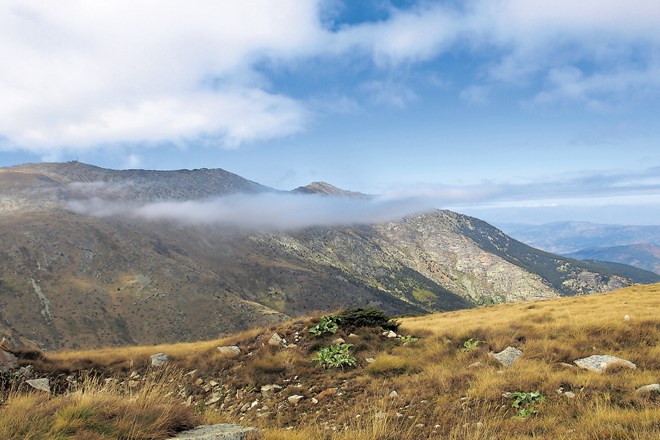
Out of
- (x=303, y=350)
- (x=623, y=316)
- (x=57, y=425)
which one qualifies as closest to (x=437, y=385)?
(x=303, y=350)

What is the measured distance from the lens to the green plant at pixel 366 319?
16.1m

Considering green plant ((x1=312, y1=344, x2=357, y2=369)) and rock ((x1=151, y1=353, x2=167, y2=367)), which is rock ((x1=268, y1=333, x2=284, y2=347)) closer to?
green plant ((x1=312, y1=344, x2=357, y2=369))

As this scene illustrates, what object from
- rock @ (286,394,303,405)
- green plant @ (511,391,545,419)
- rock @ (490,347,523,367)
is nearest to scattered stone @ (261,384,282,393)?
rock @ (286,394,303,405)

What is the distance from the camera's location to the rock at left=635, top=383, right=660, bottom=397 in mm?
7783

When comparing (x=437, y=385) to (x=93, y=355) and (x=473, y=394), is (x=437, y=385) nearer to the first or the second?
(x=473, y=394)

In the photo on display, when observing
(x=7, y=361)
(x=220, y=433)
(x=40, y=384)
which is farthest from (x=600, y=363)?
(x=7, y=361)

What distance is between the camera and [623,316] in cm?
1494

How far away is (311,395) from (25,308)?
231630 millimetres

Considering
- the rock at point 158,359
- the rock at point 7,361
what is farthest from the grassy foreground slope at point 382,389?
the rock at point 7,361

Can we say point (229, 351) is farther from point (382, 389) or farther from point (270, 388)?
point (382, 389)

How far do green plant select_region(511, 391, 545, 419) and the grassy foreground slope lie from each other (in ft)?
0.13

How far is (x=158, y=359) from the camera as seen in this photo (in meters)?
15.1

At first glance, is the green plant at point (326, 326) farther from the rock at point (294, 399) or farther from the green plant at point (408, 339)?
the rock at point (294, 399)

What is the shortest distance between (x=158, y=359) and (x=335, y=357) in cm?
765
